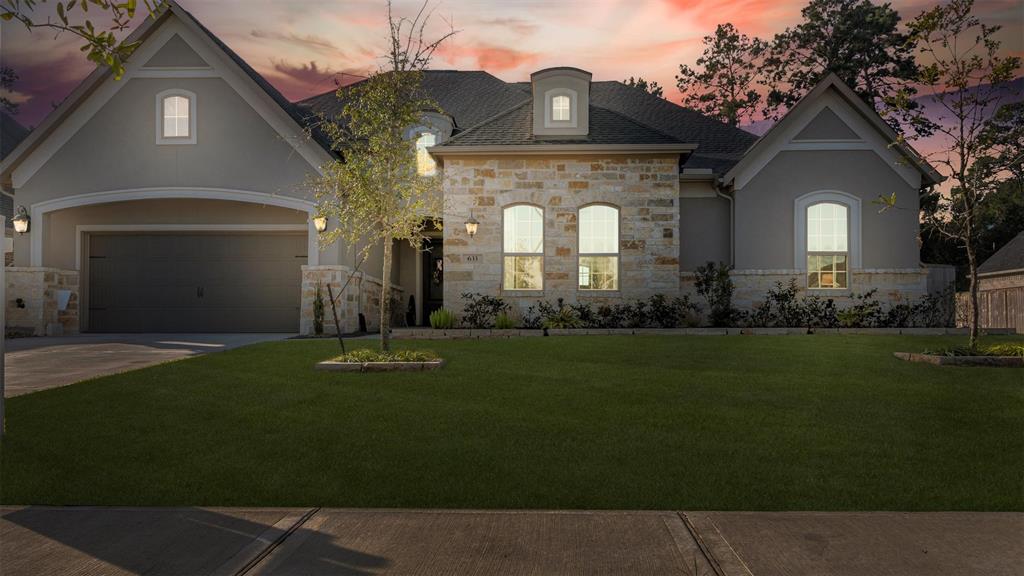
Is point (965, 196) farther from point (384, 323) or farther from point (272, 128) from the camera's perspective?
point (272, 128)

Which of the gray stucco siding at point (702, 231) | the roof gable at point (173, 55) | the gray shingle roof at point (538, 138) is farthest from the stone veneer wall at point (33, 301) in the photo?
the gray stucco siding at point (702, 231)

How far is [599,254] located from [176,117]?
11005mm

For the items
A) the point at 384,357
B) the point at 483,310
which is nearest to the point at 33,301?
the point at 483,310

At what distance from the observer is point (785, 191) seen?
19.8 metres

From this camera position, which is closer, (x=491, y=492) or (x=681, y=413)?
(x=491, y=492)

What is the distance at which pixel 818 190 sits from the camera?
19672 millimetres

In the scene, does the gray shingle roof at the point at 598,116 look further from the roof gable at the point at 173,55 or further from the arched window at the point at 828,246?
the roof gable at the point at 173,55

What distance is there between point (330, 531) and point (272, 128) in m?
16.6

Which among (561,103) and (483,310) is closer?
(483,310)

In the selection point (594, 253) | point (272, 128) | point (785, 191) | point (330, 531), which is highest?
point (272, 128)

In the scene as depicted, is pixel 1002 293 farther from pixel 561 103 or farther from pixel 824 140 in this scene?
pixel 561 103

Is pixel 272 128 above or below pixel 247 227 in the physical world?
above

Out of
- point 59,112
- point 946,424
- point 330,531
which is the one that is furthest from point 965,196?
point 59,112

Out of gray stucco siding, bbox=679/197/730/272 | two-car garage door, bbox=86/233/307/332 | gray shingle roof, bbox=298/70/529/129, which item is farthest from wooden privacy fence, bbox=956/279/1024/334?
two-car garage door, bbox=86/233/307/332
